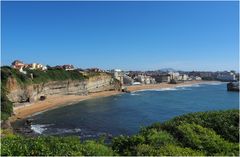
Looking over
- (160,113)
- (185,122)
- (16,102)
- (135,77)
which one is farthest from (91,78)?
(185,122)

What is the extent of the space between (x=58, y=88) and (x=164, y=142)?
83.4 meters

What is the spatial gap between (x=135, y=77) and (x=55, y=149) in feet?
563

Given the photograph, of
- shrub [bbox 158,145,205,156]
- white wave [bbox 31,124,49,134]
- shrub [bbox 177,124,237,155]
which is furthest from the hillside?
shrub [bbox 158,145,205,156]

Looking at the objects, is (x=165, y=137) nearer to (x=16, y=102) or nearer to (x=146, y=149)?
(x=146, y=149)

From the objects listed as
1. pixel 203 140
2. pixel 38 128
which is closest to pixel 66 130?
pixel 38 128

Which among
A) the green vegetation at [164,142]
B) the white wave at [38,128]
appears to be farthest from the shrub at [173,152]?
the white wave at [38,128]

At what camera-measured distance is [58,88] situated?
94250mm

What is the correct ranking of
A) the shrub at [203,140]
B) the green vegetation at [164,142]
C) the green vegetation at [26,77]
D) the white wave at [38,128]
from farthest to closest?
the green vegetation at [26,77] < the white wave at [38,128] < the shrub at [203,140] < the green vegetation at [164,142]

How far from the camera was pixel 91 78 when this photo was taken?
11388 centimetres

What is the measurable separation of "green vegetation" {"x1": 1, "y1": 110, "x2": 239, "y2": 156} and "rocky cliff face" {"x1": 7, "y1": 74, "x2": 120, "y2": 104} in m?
58.1

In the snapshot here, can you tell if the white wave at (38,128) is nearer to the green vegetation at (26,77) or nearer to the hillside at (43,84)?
the hillside at (43,84)

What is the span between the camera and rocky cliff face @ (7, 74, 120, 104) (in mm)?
71350

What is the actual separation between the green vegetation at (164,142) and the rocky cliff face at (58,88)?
191 ft

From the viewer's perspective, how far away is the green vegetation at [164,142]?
10820 mm
